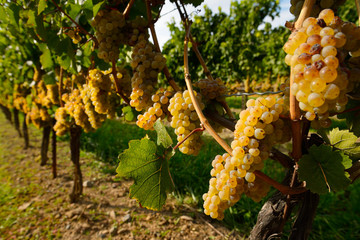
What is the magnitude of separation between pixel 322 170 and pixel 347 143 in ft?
0.54

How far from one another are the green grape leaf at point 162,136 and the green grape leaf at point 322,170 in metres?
0.44

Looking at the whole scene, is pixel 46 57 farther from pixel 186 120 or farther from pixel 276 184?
pixel 276 184

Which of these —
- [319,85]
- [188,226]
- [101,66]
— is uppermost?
[101,66]

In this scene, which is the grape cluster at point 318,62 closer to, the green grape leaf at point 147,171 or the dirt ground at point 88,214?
the green grape leaf at point 147,171

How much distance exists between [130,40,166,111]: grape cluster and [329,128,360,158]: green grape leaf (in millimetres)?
756

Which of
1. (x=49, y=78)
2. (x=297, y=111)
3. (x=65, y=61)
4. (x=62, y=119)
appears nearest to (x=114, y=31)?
(x=65, y=61)

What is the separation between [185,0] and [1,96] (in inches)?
286

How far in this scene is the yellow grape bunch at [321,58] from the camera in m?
0.46

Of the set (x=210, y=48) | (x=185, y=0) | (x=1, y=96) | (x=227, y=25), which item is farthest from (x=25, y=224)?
(x=227, y=25)

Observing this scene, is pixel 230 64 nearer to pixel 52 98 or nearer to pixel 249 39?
pixel 249 39

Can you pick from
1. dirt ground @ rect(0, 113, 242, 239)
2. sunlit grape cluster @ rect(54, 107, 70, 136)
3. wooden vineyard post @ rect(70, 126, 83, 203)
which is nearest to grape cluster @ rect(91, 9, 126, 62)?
sunlit grape cluster @ rect(54, 107, 70, 136)

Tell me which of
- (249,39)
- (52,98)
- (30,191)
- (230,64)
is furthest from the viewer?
(249,39)

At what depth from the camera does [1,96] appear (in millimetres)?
6297

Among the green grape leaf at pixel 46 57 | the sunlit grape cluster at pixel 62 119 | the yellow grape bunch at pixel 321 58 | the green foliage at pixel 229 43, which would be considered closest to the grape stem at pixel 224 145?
the yellow grape bunch at pixel 321 58
